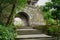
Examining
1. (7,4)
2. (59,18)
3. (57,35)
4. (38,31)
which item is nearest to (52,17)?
(59,18)

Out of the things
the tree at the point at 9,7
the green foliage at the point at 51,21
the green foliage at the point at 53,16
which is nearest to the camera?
the tree at the point at 9,7

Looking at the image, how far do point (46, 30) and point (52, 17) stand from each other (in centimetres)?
227

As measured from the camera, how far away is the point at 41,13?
20.4 m

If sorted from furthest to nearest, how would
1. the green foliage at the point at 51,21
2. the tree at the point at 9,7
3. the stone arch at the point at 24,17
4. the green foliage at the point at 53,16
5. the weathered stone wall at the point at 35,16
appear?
the stone arch at the point at 24,17, the weathered stone wall at the point at 35,16, the green foliage at the point at 51,21, the green foliage at the point at 53,16, the tree at the point at 9,7

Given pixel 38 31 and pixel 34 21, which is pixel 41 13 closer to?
pixel 34 21

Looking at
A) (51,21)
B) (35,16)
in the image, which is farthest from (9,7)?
(35,16)

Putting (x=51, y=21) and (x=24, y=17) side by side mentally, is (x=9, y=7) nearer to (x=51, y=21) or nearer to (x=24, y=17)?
(x=51, y=21)

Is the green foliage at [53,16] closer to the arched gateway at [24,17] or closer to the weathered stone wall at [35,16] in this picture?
the weathered stone wall at [35,16]

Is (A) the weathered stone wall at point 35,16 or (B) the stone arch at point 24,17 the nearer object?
(A) the weathered stone wall at point 35,16

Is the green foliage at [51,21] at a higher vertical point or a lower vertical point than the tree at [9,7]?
lower

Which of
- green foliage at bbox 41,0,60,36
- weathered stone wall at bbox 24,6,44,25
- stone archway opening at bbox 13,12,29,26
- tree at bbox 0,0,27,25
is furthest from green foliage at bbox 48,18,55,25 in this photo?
tree at bbox 0,0,27,25

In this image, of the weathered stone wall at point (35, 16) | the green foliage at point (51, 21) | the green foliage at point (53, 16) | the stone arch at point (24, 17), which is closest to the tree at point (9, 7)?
the green foliage at point (53, 16)

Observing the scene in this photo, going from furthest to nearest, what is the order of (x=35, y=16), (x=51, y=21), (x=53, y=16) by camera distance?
(x=35, y=16) → (x=51, y=21) → (x=53, y=16)

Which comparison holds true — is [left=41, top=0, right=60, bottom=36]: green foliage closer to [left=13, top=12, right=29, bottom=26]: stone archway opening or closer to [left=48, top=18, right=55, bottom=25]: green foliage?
[left=48, top=18, right=55, bottom=25]: green foliage
